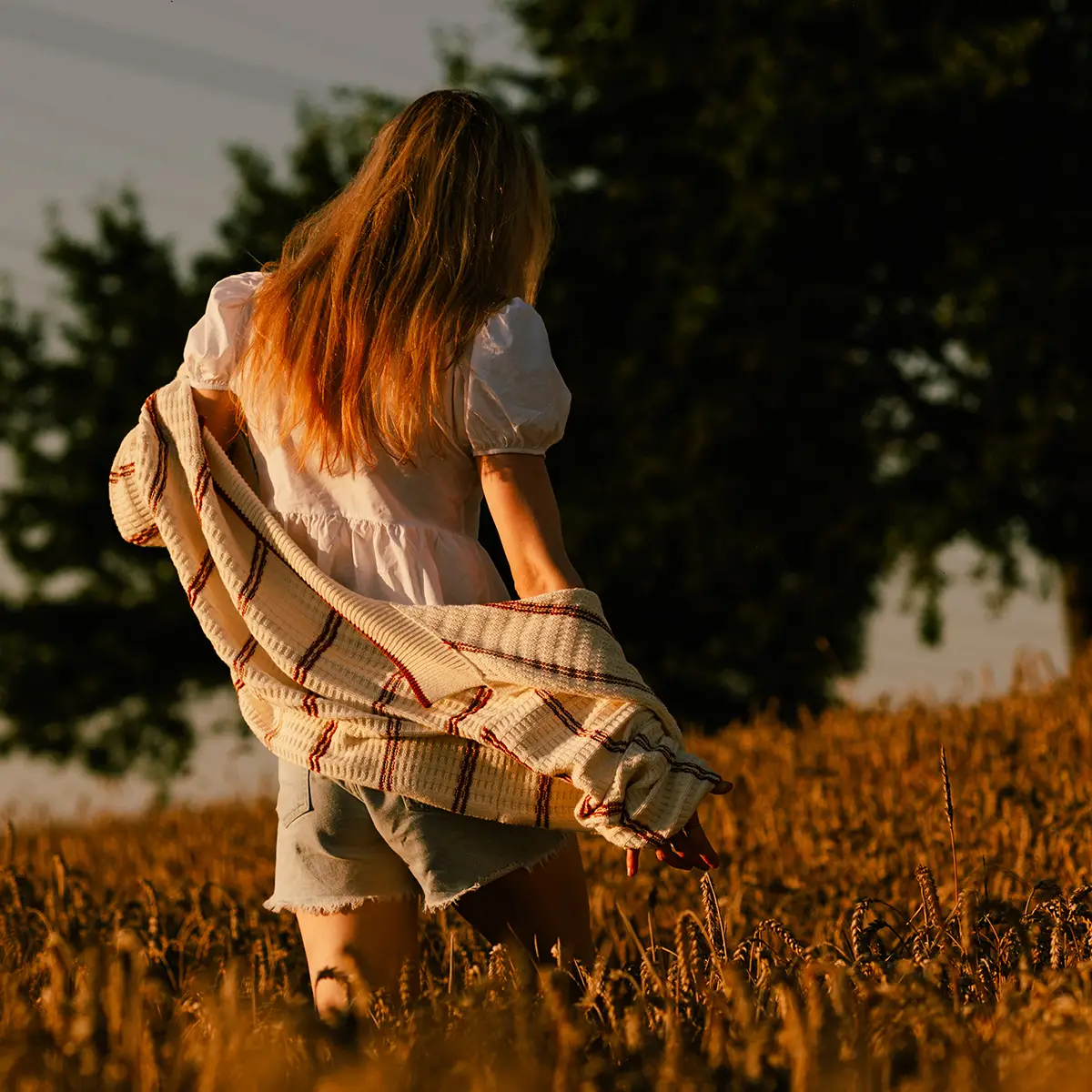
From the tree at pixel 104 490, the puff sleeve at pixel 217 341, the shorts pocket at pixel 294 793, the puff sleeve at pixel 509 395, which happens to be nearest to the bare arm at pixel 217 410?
the puff sleeve at pixel 217 341

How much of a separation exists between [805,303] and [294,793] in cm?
1526

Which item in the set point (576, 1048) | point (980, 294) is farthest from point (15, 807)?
point (980, 294)

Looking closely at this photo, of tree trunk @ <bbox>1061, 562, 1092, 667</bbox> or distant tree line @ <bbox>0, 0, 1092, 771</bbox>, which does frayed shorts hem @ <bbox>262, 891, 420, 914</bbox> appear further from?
tree trunk @ <bbox>1061, 562, 1092, 667</bbox>

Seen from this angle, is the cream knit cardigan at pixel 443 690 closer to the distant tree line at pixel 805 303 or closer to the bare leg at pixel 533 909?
the bare leg at pixel 533 909

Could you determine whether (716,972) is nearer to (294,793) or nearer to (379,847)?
(379,847)

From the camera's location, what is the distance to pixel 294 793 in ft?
10.6

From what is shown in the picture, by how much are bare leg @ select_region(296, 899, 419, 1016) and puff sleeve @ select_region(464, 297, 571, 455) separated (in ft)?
3.27

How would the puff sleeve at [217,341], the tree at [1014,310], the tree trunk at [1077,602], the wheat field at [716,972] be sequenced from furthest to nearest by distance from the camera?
the tree trunk at [1077,602] < the tree at [1014,310] < the puff sleeve at [217,341] < the wheat field at [716,972]

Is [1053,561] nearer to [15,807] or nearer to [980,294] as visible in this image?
[980,294]

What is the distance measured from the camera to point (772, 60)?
16.6 metres

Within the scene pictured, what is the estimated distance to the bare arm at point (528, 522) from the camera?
304 cm

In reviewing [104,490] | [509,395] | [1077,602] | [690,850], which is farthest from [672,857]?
[104,490]

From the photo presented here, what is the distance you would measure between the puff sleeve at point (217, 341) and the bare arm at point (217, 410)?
0.02 meters

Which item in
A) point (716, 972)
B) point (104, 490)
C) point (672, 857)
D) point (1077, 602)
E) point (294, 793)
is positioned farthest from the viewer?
point (104, 490)
